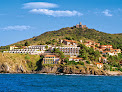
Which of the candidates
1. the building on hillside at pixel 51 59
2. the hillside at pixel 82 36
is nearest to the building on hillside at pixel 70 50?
the building on hillside at pixel 51 59

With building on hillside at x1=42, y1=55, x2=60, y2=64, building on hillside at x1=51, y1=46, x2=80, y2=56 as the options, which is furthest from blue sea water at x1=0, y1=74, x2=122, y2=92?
building on hillside at x1=51, y1=46, x2=80, y2=56

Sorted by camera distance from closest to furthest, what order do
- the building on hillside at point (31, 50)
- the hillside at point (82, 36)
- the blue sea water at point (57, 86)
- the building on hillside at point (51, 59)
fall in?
the blue sea water at point (57, 86) → the building on hillside at point (51, 59) → the building on hillside at point (31, 50) → the hillside at point (82, 36)

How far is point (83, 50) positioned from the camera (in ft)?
395

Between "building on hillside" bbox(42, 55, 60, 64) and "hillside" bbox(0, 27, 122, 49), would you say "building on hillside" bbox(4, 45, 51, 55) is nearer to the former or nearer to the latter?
"building on hillside" bbox(42, 55, 60, 64)

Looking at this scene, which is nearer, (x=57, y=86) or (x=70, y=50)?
(x=57, y=86)

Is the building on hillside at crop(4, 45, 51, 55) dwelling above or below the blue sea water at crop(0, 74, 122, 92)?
above

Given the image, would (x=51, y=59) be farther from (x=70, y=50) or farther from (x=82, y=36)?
(x=82, y=36)

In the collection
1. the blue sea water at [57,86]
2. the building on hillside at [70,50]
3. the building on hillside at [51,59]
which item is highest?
the building on hillside at [70,50]

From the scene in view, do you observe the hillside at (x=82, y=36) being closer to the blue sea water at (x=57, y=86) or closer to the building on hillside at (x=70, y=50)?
the building on hillside at (x=70, y=50)

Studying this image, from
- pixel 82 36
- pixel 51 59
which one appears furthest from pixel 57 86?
pixel 82 36

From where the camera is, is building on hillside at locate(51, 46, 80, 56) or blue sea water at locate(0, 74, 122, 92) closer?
blue sea water at locate(0, 74, 122, 92)

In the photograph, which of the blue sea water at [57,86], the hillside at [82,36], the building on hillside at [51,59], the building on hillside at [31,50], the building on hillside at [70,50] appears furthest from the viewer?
the hillside at [82,36]

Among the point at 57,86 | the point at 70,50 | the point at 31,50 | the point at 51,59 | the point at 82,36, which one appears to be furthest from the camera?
the point at 82,36

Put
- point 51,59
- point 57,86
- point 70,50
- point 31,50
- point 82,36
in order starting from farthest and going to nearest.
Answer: point 82,36
point 31,50
point 70,50
point 51,59
point 57,86
